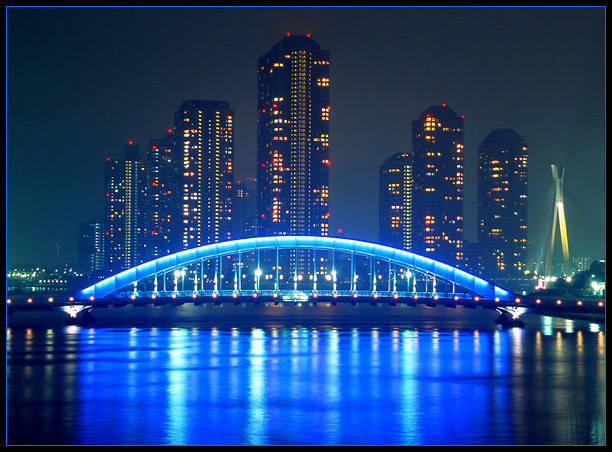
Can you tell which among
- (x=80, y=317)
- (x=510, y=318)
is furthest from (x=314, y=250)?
(x=80, y=317)

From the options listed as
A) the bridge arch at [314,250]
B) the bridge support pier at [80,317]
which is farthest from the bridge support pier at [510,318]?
the bridge support pier at [80,317]

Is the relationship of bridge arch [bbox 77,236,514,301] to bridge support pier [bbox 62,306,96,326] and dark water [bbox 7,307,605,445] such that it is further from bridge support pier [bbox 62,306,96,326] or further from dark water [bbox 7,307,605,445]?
dark water [bbox 7,307,605,445]

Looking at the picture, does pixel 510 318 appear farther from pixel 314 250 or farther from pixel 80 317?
pixel 80 317

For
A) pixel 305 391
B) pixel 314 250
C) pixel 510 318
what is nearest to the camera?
pixel 305 391

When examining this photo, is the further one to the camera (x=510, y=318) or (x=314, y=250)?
(x=314, y=250)

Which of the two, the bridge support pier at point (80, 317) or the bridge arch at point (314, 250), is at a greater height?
the bridge arch at point (314, 250)

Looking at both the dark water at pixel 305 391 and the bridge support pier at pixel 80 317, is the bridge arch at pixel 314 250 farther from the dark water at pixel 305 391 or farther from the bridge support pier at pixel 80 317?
the dark water at pixel 305 391

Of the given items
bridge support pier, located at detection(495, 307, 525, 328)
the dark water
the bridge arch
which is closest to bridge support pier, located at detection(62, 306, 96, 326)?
the bridge arch
